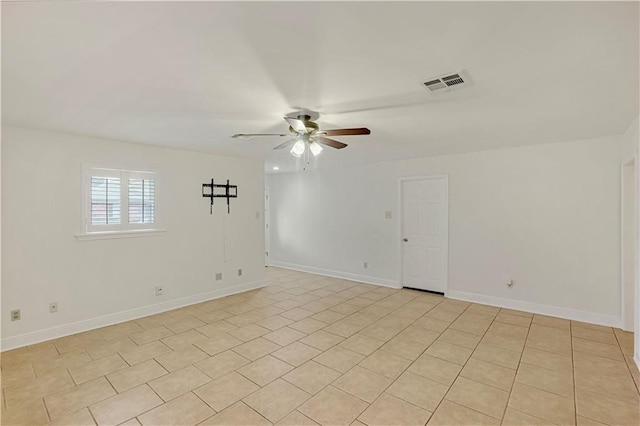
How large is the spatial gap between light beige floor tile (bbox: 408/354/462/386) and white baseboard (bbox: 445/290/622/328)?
2.27 meters

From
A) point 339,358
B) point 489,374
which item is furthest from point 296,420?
point 489,374

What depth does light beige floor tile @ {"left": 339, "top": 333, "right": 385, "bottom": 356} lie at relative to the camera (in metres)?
3.29

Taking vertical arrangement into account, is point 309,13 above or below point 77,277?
above

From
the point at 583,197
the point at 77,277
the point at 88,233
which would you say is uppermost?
the point at 583,197

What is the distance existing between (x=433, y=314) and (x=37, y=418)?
4.30 meters

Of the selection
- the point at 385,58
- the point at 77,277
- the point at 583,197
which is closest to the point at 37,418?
the point at 77,277

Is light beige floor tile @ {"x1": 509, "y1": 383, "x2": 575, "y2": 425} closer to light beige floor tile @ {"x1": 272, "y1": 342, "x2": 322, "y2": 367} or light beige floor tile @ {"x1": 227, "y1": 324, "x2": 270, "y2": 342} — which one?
light beige floor tile @ {"x1": 272, "y1": 342, "x2": 322, "y2": 367}

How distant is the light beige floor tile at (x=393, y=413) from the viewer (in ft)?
7.14

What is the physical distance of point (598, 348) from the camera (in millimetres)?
3305

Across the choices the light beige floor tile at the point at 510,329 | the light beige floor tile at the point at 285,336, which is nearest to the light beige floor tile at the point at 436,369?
the light beige floor tile at the point at 510,329

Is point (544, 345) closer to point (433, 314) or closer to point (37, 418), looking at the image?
point (433, 314)

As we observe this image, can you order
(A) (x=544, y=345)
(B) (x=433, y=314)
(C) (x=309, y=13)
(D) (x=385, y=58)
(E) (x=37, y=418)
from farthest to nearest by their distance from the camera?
(B) (x=433, y=314) < (A) (x=544, y=345) < (E) (x=37, y=418) < (D) (x=385, y=58) < (C) (x=309, y=13)

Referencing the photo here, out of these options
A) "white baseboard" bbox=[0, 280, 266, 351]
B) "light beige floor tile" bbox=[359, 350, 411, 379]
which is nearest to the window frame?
"white baseboard" bbox=[0, 280, 266, 351]

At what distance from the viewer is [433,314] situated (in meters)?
4.40
